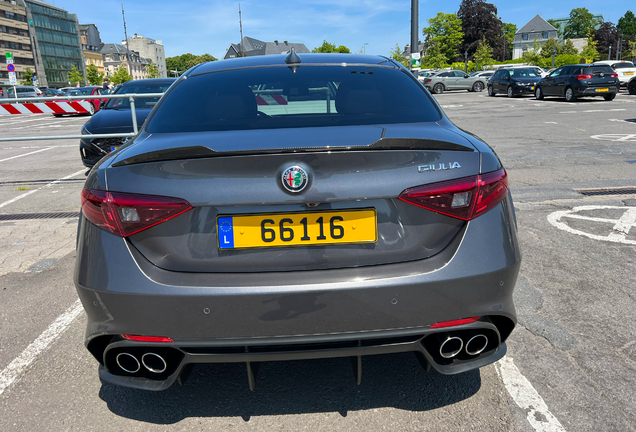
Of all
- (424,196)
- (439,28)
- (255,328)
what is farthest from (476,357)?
(439,28)

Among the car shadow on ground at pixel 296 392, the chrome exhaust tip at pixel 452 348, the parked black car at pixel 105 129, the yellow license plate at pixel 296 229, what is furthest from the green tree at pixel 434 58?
the yellow license plate at pixel 296 229

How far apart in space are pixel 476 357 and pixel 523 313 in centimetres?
128

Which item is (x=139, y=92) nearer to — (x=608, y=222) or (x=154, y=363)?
(x=608, y=222)

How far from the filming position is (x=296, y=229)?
1951 mm

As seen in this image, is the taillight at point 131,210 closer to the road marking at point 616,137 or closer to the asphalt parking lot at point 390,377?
the asphalt parking lot at point 390,377

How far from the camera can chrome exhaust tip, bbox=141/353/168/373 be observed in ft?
6.96

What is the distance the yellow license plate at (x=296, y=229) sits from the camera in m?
1.94

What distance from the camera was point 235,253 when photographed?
1.97 m

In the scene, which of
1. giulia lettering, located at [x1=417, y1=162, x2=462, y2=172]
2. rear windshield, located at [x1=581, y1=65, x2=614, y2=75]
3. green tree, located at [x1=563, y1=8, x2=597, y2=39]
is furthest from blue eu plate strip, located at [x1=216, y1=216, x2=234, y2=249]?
green tree, located at [x1=563, y1=8, x2=597, y2=39]

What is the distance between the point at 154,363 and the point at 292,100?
167 cm

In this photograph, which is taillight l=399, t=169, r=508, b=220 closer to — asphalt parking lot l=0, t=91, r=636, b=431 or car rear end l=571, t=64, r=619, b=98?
asphalt parking lot l=0, t=91, r=636, b=431

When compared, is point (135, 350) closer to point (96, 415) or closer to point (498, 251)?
point (96, 415)

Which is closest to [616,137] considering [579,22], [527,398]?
[527,398]

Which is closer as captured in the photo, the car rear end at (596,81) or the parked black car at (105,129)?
the parked black car at (105,129)
